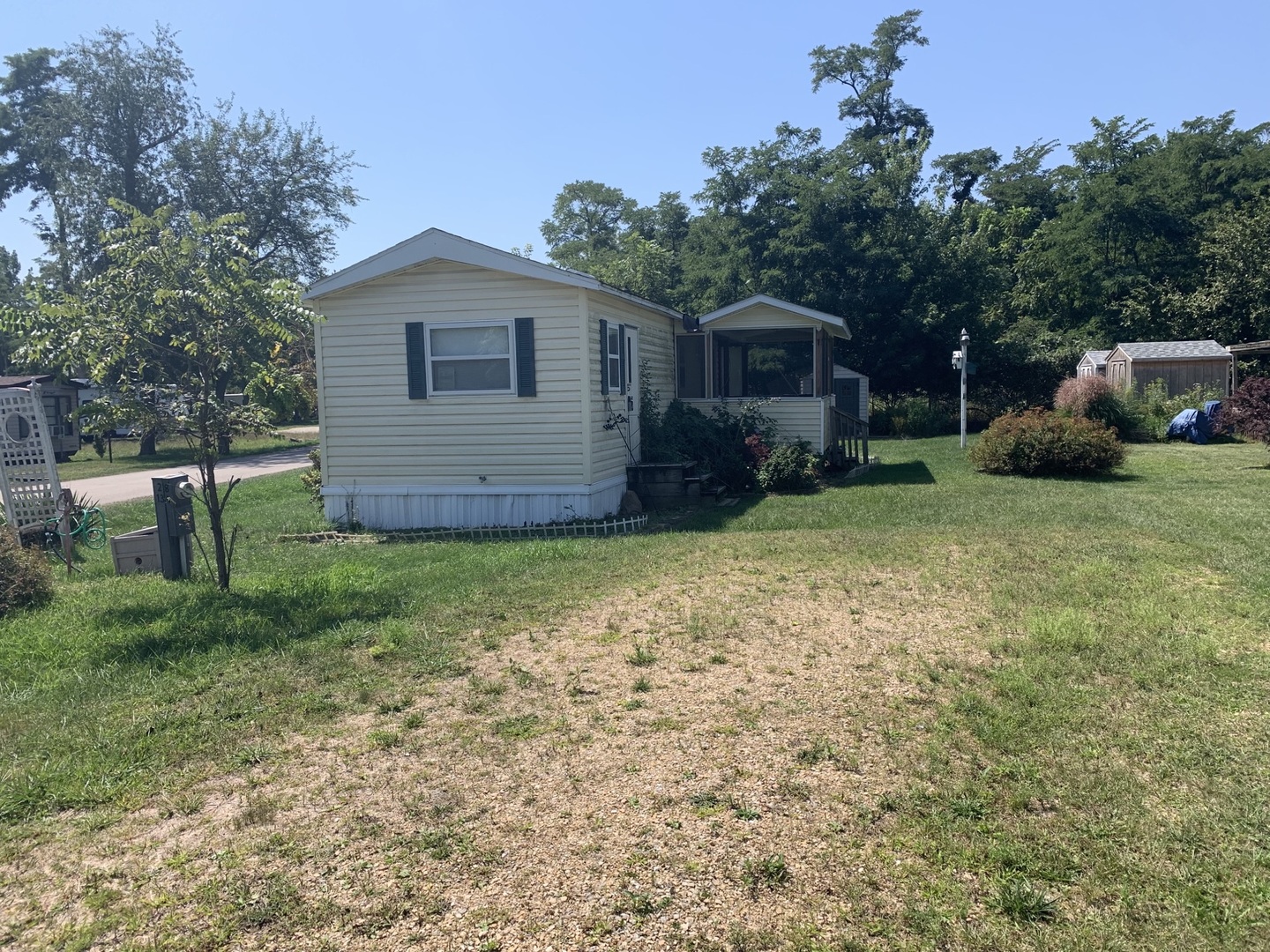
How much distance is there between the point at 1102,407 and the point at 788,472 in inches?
428

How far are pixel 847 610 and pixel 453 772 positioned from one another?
11.4 feet

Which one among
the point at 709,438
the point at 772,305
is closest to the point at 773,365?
the point at 772,305

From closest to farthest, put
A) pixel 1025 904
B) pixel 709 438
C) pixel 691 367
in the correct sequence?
pixel 1025 904 < pixel 709 438 < pixel 691 367

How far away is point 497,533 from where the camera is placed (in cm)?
1114

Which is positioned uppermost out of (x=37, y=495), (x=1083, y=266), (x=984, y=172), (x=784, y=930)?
(x=984, y=172)

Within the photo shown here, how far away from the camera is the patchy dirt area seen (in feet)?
9.90

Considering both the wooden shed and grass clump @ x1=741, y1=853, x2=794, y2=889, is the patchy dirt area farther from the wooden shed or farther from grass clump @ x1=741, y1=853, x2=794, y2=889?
the wooden shed

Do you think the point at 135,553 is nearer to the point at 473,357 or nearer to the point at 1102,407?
the point at 473,357

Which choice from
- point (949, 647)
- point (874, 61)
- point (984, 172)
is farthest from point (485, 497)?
point (984, 172)

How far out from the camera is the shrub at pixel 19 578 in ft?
24.8

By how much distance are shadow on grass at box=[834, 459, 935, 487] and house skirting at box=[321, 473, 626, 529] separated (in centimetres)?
489

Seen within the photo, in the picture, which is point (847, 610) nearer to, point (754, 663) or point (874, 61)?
point (754, 663)

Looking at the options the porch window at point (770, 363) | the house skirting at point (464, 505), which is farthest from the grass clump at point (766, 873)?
the porch window at point (770, 363)

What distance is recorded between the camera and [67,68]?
31.4m
